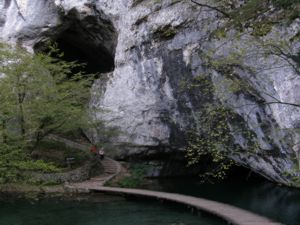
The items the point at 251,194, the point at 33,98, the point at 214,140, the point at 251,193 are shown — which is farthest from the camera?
the point at 251,193

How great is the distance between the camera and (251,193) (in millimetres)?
23094

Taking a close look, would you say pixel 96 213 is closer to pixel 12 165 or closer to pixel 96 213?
pixel 96 213

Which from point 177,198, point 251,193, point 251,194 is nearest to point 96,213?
point 177,198

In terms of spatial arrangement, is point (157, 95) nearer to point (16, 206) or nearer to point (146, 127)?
point (146, 127)

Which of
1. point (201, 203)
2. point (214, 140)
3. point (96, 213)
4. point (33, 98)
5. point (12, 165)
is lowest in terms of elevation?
point (96, 213)

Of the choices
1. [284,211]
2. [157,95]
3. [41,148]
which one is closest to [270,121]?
[284,211]

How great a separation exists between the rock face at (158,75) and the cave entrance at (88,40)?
0.10 meters

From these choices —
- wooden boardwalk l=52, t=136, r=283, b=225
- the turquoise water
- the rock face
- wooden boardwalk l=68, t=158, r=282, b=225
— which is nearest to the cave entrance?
the rock face

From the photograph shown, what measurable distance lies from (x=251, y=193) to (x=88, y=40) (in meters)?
17.1

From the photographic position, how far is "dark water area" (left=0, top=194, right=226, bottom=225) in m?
15.9

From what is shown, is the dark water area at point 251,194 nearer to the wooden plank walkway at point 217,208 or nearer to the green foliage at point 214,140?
the wooden plank walkway at point 217,208

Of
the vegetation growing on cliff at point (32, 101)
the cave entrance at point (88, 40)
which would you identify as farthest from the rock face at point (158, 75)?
the vegetation growing on cliff at point (32, 101)

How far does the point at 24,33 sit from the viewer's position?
99.8 feet

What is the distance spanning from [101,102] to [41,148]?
4.50 meters
